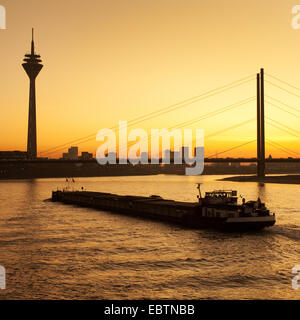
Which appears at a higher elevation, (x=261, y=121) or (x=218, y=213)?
(x=261, y=121)

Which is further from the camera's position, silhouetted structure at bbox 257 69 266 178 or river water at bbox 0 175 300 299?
silhouetted structure at bbox 257 69 266 178

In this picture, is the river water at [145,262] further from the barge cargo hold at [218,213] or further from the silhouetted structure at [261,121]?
the silhouetted structure at [261,121]

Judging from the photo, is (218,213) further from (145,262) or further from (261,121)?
(261,121)

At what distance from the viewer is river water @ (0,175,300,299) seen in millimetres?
21031

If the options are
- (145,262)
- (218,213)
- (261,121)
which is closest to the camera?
(145,262)

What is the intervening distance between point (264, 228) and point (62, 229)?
2048cm

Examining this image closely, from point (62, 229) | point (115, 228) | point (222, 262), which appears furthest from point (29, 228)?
point (222, 262)

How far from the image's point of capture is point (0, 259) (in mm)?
28281

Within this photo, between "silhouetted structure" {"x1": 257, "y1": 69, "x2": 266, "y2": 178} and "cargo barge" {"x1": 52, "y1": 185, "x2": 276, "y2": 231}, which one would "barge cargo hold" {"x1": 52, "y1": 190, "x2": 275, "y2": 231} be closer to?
"cargo barge" {"x1": 52, "y1": 185, "x2": 276, "y2": 231}

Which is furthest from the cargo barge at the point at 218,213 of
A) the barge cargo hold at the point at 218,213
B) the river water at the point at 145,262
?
the river water at the point at 145,262

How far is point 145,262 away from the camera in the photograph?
27.1m

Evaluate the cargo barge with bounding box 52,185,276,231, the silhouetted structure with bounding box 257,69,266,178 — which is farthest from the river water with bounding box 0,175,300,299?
the silhouetted structure with bounding box 257,69,266,178

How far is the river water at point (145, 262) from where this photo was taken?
69.0 ft

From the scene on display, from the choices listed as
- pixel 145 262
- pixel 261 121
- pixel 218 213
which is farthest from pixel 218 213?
pixel 261 121
